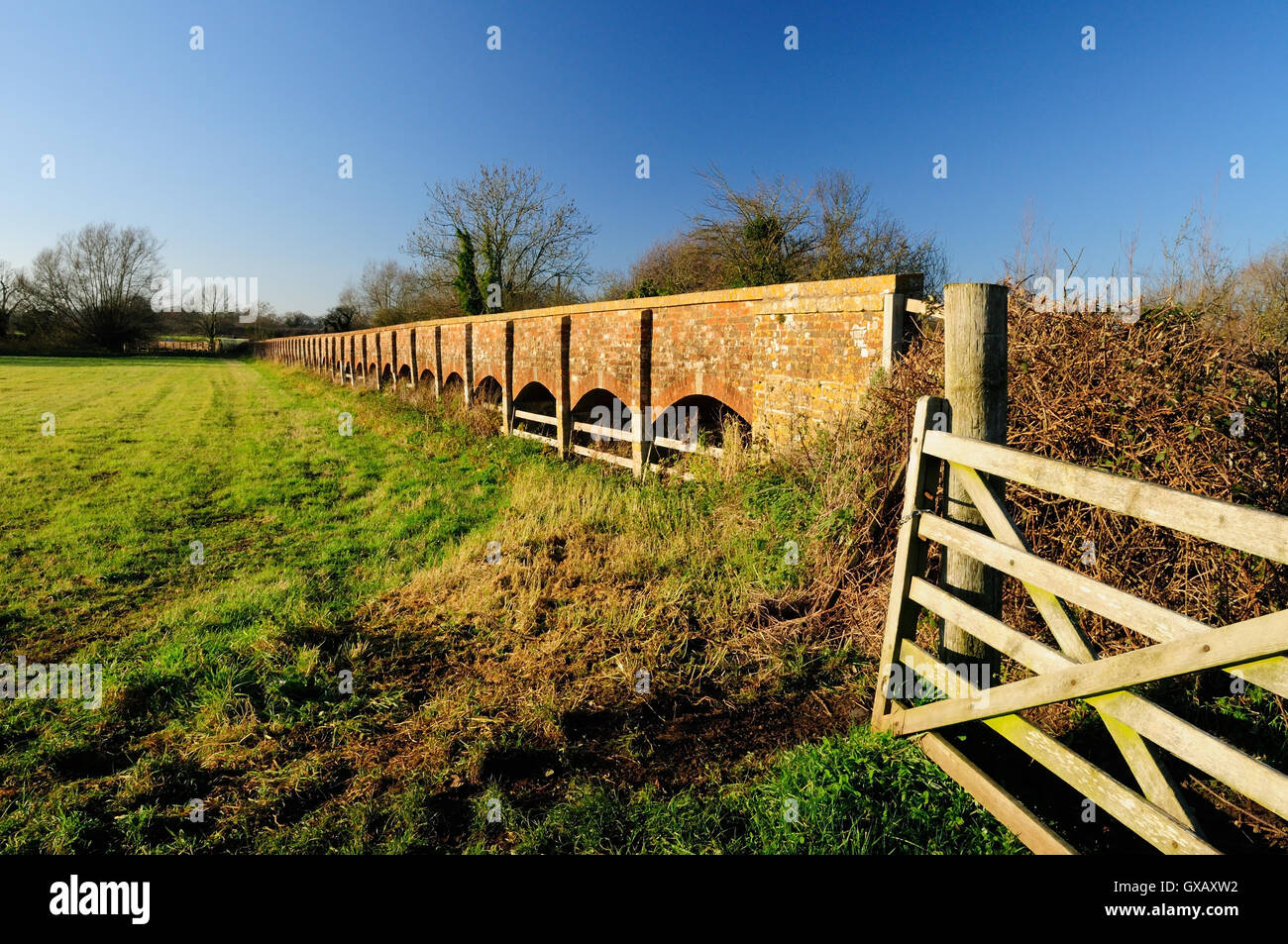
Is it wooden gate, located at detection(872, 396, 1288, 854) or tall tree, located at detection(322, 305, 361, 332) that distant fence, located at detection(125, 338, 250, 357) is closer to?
tall tree, located at detection(322, 305, 361, 332)

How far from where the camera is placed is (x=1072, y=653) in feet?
7.67

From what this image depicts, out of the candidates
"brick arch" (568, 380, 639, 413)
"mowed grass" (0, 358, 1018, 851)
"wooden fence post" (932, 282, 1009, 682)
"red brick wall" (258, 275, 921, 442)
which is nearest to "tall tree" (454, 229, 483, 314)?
"red brick wall" (258, 275, 921, 442)

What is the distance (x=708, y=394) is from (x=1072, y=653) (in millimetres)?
5711

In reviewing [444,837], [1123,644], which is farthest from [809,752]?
[1123,644]

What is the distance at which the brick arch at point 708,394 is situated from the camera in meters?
7.20

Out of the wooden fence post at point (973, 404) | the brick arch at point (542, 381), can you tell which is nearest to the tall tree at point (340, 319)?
the brick arch at point (542, 381)

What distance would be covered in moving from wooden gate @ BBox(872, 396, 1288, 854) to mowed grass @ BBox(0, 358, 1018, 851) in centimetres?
37

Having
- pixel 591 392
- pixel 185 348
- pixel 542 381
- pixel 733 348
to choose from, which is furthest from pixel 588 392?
pixel 185 348

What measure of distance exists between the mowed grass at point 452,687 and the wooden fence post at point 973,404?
809 millimetres

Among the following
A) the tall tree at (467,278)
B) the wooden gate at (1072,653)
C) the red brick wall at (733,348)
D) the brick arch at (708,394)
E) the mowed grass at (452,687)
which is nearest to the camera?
the wooden gate at (1072,653)

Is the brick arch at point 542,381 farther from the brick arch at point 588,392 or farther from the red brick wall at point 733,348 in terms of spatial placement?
the brick arch at point 588,392
